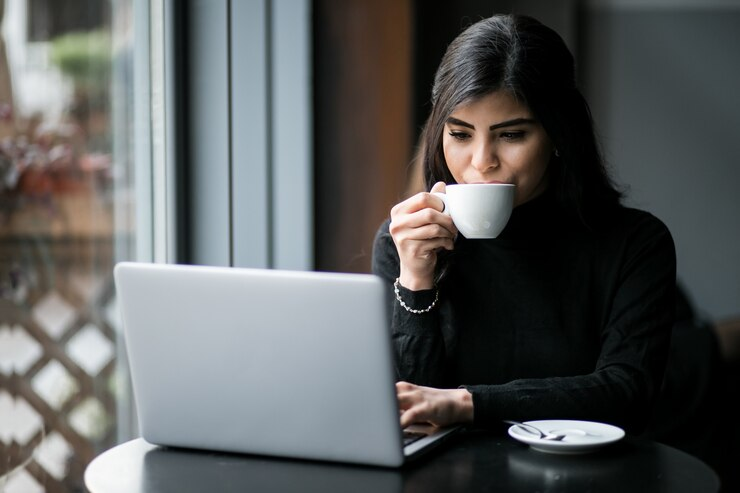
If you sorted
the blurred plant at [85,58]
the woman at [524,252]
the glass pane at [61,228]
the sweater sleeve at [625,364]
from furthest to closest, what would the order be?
1. the blurred plant at [85,58]
2. the glass pane at [61,228]
3. the woman at [524,252]
4. the sweater sleeve at [625,364]

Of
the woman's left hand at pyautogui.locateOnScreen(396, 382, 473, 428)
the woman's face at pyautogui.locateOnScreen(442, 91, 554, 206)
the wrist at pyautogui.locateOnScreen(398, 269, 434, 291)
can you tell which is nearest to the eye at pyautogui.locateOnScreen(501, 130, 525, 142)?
the woman's face at pyautogui.locateOnScreen(442, 91, 554, 206)

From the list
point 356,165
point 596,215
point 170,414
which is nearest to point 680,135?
point 356,165

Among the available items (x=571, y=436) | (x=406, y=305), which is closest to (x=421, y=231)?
(x=406, y=305)

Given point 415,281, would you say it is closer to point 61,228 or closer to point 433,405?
point 433,405

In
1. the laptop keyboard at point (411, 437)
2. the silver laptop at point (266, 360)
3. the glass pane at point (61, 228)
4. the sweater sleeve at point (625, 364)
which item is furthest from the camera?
the glass pane at point (61, 228)

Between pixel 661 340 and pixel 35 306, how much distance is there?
117 centimetres

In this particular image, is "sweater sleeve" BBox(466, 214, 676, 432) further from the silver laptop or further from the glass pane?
the glass pane

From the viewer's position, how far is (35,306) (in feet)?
6.18

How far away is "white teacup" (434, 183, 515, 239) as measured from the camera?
1.31 metres

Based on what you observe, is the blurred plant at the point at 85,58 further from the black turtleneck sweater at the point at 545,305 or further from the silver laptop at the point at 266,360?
the silver laptop at the point at 266,360

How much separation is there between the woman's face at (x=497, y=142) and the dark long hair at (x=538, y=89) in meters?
0.01

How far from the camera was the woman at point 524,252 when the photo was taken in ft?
4.75

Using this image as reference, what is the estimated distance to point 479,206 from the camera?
131 cm

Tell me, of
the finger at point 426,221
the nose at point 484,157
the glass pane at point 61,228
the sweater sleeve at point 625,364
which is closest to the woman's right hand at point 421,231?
the finger at point 426,221
